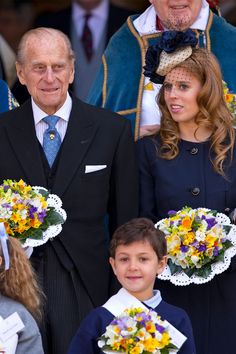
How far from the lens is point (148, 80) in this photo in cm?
834

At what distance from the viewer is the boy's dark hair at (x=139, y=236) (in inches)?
277

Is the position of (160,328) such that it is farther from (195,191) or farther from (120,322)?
(195,191)

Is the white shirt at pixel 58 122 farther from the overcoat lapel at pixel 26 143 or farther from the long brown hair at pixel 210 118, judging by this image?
the long brown hair at pixel 210 118

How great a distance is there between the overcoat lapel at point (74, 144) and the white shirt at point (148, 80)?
693 millimetres

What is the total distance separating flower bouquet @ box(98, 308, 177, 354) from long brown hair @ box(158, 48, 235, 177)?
3.92 ft

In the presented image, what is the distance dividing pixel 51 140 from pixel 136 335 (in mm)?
1353

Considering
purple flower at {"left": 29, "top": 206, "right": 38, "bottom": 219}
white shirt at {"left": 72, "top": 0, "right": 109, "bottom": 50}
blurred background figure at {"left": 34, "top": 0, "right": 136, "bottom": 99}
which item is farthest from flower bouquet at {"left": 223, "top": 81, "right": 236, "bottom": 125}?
white shirt at {"left": 72, "top": 0, "right": 109, "bottom": 50}

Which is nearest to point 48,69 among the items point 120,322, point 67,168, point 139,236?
point 67,168

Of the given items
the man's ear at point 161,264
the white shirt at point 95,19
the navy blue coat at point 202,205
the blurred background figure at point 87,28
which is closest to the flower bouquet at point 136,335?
the man's ear at point 161,264

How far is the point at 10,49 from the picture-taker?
10633 mm

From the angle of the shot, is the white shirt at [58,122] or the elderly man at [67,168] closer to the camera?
the elderly man at [67,168]

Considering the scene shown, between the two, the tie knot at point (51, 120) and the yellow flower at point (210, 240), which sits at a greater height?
the tie knot at point (51, 120)

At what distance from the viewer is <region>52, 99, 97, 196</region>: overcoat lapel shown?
7.43 m

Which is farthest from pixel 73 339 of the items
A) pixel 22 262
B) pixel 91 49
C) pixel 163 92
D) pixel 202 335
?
pixel 91 49
